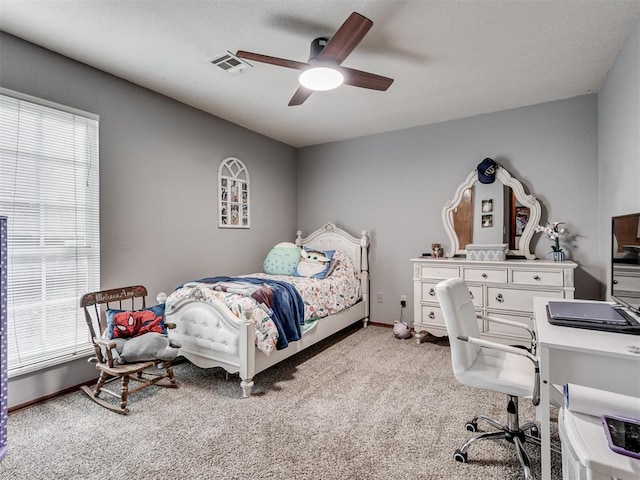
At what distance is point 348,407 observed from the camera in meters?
2.35

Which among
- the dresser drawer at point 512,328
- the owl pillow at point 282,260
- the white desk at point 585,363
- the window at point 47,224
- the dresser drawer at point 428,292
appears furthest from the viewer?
the owl pillow at point 282,260

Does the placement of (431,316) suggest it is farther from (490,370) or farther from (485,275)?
(490,370)

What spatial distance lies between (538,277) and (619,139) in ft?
4.31

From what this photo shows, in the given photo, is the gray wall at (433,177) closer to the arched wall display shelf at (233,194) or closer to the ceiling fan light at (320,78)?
the arched wall display shelf at (233,194)

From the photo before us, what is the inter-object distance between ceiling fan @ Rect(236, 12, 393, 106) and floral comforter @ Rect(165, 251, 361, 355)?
1.75 m

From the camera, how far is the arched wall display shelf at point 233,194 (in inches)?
156

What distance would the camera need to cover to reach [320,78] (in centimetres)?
227

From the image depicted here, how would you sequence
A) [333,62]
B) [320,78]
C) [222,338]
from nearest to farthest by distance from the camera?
1. [333,62]
2. [320,78]
3. [222,338]

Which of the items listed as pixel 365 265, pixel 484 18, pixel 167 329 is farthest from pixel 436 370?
pixel 484 18

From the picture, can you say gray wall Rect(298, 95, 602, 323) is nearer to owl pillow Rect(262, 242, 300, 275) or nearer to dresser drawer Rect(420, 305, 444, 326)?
dresser drawer Rect(420, 305, 444, 326)

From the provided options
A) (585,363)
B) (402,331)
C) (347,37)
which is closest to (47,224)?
(347,37)

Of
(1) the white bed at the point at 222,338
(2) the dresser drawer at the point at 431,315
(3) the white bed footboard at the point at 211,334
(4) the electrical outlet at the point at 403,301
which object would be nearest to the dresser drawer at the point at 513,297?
(2) the dresser drawer at the point at 431,315

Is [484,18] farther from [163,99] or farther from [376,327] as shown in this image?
[376,327]

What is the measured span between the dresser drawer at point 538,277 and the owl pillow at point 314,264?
6.55 feet
